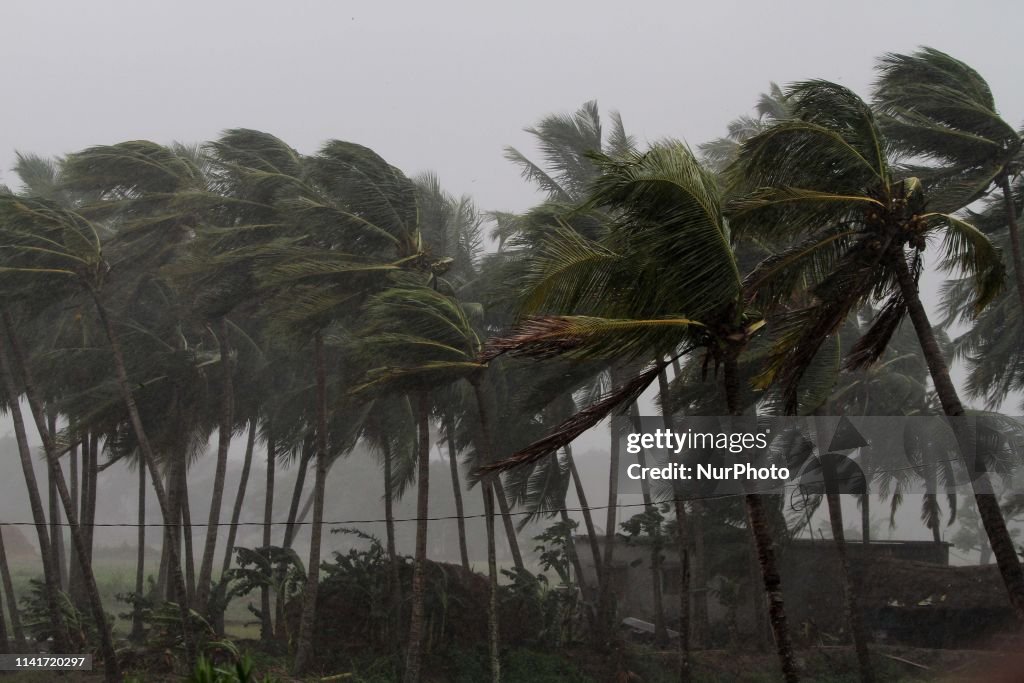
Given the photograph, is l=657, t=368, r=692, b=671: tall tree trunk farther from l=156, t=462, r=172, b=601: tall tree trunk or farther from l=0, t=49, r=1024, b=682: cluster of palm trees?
l=156, t=462, r=172, b=601: tall tree trunk

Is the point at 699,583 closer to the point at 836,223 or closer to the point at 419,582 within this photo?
the point at 419,582

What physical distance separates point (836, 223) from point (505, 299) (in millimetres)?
6424

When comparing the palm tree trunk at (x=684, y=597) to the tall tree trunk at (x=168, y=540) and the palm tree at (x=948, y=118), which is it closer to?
the palm tree at (x=948, y=118)

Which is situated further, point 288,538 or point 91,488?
point 288,538

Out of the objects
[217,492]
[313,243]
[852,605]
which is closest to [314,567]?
[217,492]

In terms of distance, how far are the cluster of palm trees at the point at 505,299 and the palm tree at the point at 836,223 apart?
0.03m

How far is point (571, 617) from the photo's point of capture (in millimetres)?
18844

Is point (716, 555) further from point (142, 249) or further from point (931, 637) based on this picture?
point (142, 249)

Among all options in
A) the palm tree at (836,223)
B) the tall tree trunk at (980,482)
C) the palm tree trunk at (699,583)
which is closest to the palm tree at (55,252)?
the palm tree trunk at (699,583)

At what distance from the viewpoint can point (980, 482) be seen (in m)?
10.9

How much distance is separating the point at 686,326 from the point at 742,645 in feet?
42.0

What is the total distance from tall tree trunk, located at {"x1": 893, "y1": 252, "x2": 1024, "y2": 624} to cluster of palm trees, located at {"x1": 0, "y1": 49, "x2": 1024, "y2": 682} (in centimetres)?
4

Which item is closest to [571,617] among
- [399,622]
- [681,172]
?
[399,622]

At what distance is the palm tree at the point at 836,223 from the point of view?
31.5 ft
